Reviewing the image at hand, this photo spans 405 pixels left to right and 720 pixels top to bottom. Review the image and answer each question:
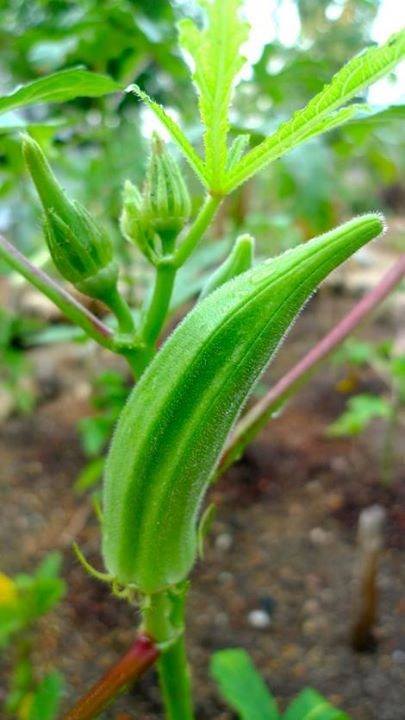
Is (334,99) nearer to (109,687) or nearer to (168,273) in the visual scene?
(168,273)

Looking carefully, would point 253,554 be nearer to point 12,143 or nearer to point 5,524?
point 5,524

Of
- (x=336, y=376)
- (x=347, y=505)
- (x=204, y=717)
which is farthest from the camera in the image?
(x=336, y=376)

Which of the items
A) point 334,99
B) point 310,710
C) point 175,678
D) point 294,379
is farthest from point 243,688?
point 334,99

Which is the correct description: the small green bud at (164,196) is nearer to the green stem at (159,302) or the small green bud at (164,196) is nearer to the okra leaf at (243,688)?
the green stem at (159,302)

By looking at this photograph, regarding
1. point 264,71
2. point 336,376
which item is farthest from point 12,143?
point 336,376

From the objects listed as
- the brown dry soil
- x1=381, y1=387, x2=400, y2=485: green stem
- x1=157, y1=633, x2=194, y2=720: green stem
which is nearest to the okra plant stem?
x1=157, y1=633, x2=194, y2=720: green stem
